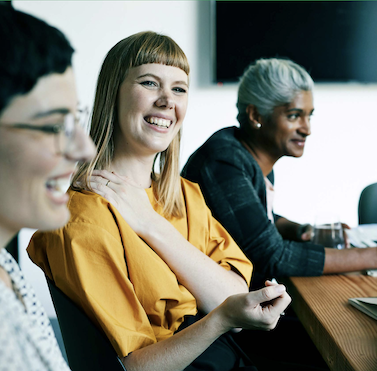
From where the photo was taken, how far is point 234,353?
1192 millimetres

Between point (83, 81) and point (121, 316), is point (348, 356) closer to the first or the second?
point (121, 316)

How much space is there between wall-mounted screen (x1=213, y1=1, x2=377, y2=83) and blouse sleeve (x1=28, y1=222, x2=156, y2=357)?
89.2 inches

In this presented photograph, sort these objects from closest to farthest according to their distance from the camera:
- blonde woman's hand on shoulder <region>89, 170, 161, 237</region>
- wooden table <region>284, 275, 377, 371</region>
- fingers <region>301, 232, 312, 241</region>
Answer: wooden table <region>284, 275, 377, 371</region>
blonde woman's hand on shoulder <region>89, 170, 161, 237</region>
fingers <region>301, 232, 312, 241</region>

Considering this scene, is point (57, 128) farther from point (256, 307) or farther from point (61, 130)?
point (256, 307)

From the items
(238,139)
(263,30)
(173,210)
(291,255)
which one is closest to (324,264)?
(291,255)

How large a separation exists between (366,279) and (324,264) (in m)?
0.13

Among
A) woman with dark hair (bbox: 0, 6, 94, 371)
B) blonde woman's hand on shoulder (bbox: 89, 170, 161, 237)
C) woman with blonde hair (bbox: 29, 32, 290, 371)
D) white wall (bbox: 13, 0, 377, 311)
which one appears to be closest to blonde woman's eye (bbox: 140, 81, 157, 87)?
woman with blonde hair (bbox: 29, 32, 290, 371)

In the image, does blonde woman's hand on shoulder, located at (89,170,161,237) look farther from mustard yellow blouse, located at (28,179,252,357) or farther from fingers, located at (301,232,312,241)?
fingers, located at (301,232,312,241)

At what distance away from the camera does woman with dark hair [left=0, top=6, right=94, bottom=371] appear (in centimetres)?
51

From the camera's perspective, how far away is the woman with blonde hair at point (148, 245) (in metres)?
0.91

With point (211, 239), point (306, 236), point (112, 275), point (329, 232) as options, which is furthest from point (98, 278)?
point (306, 236)

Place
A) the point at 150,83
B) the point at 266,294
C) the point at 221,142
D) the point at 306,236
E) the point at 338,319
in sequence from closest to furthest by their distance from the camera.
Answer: the point at 266,294 < the point at 338,319 < the point at 150,83 < the point at 221,142 < the point at 306,236

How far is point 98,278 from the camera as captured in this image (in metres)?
0.93

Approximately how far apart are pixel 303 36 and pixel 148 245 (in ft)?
7.99
